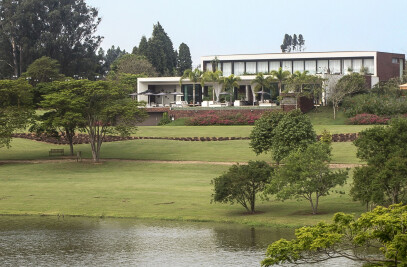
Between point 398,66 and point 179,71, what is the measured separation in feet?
172

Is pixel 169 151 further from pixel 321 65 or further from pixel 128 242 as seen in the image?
pixel 321 65

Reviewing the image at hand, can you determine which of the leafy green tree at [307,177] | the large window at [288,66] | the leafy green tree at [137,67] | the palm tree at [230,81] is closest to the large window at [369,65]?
the large window at [288,66]

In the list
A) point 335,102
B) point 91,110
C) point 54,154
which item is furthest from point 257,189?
point 335,102

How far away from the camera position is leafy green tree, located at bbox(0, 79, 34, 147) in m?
60.0

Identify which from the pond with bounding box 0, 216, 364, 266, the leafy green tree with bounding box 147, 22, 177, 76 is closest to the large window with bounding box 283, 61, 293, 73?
the leafy green tree with bounding box 147, 22, 177, 76

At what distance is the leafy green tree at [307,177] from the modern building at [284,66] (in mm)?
74426

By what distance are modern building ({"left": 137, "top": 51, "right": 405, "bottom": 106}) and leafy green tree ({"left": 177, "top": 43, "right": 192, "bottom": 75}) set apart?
3156 centimetres

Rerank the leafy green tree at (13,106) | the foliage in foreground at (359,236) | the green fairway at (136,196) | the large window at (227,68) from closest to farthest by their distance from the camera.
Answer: the foliage in foreground at (359,236), the green fairway at (136,196), the leafy green tree at (13,106), the large window at (227,68)

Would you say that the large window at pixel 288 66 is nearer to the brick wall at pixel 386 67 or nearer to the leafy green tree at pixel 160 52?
the brick wall at pixel 386 67

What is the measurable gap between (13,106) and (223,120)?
33.3 meters

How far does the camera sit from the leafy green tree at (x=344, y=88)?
9075cm

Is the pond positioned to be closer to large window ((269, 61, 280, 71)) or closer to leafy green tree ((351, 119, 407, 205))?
leafy green tree ((351, 119, 407, 205))

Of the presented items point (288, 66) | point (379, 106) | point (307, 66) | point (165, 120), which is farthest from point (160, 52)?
point (379, 106)

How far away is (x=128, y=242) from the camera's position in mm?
31391
